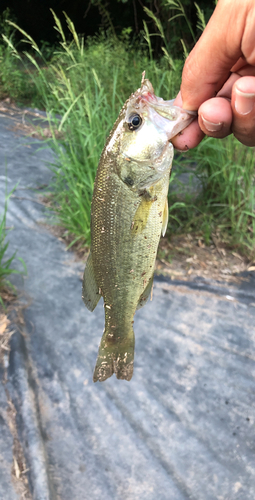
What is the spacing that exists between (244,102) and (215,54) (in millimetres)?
181

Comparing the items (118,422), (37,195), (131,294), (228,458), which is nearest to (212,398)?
(228,458)

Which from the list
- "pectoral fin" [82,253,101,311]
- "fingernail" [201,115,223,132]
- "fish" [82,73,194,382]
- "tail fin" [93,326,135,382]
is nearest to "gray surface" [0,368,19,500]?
"tail fin" [93,326,135,382]

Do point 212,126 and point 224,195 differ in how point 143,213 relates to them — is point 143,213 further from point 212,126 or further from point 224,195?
point 224,195

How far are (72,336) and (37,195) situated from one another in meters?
2.01

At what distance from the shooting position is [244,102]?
100 centimetres

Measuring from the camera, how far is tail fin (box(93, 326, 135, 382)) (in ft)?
4.46

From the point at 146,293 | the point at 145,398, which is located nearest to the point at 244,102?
the point at 146,293

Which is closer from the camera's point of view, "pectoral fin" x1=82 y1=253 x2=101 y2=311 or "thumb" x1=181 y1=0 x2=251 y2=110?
"thumb" x1=181 y1=0 x2=251 y2=110

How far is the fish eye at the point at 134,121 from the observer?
108 centimetres

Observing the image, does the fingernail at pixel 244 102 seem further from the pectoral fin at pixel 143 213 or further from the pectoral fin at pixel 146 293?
the pectoral fin at pixel 146 293

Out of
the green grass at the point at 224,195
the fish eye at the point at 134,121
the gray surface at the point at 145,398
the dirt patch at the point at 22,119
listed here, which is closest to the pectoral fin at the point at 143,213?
the fish eye at the point at 134,121

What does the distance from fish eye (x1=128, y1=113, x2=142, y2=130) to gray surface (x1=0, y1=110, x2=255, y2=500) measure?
64.7 inches

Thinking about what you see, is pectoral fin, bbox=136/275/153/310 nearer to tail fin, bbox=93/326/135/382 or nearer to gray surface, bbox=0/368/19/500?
tail fin, bbox=93/326/135/382

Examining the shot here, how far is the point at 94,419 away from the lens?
1.94 meters
